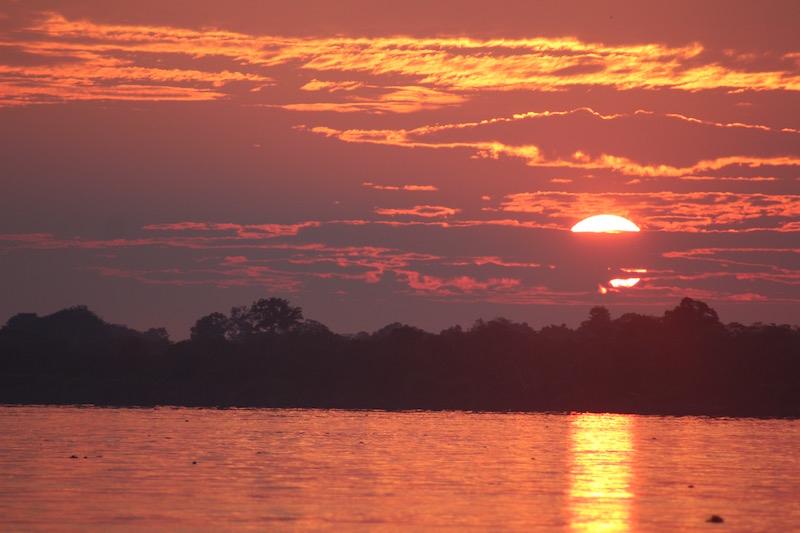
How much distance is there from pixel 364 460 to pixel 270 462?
6.14m

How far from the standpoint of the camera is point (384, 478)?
217ft

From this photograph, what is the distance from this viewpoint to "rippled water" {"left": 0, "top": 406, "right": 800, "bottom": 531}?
163 ft

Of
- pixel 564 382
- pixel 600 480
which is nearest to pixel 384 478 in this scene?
pixel 600 480

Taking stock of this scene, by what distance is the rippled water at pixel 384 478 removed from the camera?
49688 mm

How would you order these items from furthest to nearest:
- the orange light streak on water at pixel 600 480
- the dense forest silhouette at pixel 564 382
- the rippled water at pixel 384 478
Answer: the dense forest silhouette at pixel 564 382 < the orange light streak on water at pixel 600 480 < the rippled water at pixel 384 478

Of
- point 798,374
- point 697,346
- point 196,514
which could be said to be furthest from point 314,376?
point 196,514

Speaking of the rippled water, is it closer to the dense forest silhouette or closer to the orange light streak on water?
the orange light streak on water

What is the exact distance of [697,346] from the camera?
19212 centimetres

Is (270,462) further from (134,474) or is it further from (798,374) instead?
(798,374)

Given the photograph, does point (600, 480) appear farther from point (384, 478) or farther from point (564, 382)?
point (564, 382)

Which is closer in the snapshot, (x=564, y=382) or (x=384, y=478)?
(x=384, y=478)

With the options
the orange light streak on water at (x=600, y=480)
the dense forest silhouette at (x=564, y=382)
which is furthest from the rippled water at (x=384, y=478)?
the dense forest silhouette at (x=564, y=382)

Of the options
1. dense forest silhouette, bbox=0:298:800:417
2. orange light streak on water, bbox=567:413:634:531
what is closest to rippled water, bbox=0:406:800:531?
orange light streak on water, bbox=567:413:634:531

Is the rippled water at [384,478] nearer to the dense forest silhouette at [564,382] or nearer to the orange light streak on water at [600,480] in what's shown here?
the orange light streak on water at [600,480]
